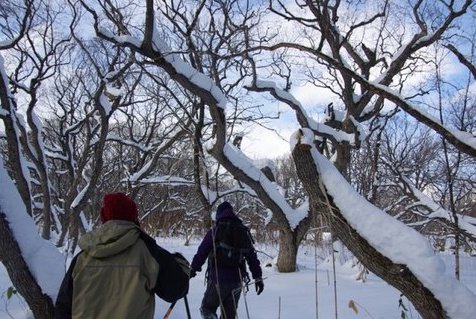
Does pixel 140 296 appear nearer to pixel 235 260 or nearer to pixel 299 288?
pixel 235 260

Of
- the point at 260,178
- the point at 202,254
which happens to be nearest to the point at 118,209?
the point at 202,254

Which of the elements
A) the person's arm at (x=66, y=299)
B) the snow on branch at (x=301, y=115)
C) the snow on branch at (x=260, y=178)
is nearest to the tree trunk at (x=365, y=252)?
the person's arm at (x=66, y=299)

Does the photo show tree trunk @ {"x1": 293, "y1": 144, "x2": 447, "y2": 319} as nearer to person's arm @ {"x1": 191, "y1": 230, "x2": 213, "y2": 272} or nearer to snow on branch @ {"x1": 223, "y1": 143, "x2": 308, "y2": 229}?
person's arm @ {"x1": 191, "y1": 230, "x2": 213, "y2": 272}

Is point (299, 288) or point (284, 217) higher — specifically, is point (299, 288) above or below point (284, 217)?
below

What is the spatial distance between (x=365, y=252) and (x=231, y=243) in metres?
1.85

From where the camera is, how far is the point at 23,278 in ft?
9.43

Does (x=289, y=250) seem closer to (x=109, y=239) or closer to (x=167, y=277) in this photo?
(x=167, y=277)

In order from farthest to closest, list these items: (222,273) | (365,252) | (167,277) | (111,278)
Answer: (222,273), (365,252), (167,277), (111,278)

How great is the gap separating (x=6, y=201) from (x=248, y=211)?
804 inches

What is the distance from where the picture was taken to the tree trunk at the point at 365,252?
8.48ft

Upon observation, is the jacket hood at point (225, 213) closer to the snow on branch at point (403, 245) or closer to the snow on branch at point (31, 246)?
the snow on branch at point (403, 245)

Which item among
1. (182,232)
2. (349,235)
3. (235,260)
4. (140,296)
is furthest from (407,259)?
(182,232)

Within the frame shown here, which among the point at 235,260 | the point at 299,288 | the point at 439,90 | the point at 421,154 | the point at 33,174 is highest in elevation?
the point at 421,154

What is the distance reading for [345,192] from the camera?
9.78 ft
